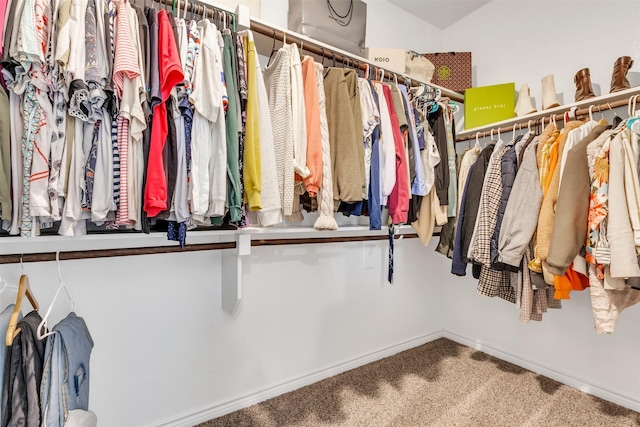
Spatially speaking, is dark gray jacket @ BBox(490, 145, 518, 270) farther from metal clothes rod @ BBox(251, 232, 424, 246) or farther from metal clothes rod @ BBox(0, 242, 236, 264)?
metal clothes rod @ BBox(0, 242, 236, 264)

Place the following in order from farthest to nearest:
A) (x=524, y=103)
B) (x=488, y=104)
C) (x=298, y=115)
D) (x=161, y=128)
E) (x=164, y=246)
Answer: (x=488, y=104), (x=524, y=103), (x=164, y=246), (x=298, y=115), (x=161, y=128)

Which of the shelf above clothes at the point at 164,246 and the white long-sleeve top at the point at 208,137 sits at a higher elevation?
the white long-sleeve top at the point at 208,137

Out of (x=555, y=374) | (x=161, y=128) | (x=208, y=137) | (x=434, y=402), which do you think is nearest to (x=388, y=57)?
(x=208, y=137)

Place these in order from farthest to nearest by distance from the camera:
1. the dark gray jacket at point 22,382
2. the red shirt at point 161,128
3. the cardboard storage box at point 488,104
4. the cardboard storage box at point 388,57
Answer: the cardboard storage box at point 488,104 < the cardboard storage box at point 388,57 < the red shirt at point 161,128 < the dark gray jacket at point 22,382

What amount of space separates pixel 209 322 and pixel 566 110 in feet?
6.88

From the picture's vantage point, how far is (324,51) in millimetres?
1502

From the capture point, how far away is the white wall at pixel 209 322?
4.30 feet


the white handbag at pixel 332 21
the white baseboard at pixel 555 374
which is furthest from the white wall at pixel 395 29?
the white baseboard at pixel 555 374

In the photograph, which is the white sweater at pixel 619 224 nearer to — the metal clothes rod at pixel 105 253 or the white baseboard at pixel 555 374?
the white baseboard at pixel 555 374

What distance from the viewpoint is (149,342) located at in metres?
1.41

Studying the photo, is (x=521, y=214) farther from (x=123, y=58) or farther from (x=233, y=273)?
(x=123, y=58)

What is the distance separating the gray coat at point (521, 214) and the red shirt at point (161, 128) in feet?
4.56

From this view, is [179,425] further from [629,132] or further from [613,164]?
[629,132]

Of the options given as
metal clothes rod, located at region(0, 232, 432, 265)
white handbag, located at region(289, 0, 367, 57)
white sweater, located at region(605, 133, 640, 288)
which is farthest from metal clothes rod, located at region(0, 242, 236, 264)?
white sweater, located at region(605, 133, 640, 288)
